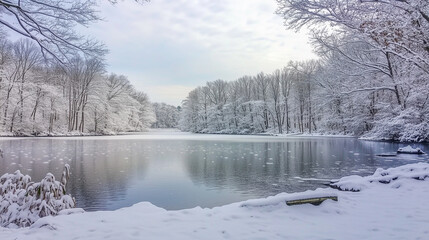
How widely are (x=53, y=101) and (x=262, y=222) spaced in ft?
147

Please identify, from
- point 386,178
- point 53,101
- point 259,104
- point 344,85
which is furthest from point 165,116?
point 386,178

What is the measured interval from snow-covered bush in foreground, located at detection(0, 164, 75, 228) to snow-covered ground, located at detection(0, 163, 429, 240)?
0.95m

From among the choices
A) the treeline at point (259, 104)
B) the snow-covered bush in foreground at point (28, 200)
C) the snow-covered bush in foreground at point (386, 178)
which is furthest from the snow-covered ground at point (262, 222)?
the treeline at point (259, 104)

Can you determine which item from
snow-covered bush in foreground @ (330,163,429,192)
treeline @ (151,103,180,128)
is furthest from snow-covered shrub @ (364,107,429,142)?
treeline @ (151,103,180,128)

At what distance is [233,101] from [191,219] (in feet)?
197

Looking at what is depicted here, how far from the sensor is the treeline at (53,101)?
34531 mm

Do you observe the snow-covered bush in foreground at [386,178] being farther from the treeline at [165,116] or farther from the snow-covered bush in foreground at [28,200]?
the treeline at [165,116]

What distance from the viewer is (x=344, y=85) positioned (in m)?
22.1

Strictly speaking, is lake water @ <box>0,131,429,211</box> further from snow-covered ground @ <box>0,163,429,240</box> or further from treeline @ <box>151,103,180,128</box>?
treeline @ <box>151,103,180,128</box>

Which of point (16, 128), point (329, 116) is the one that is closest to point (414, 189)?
point (329, 116)

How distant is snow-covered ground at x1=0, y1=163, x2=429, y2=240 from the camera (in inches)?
154

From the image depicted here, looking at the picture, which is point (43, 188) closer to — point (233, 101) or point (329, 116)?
point (329, 116)

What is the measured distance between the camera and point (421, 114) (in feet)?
70.0

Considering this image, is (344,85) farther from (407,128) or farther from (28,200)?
(28,200)
